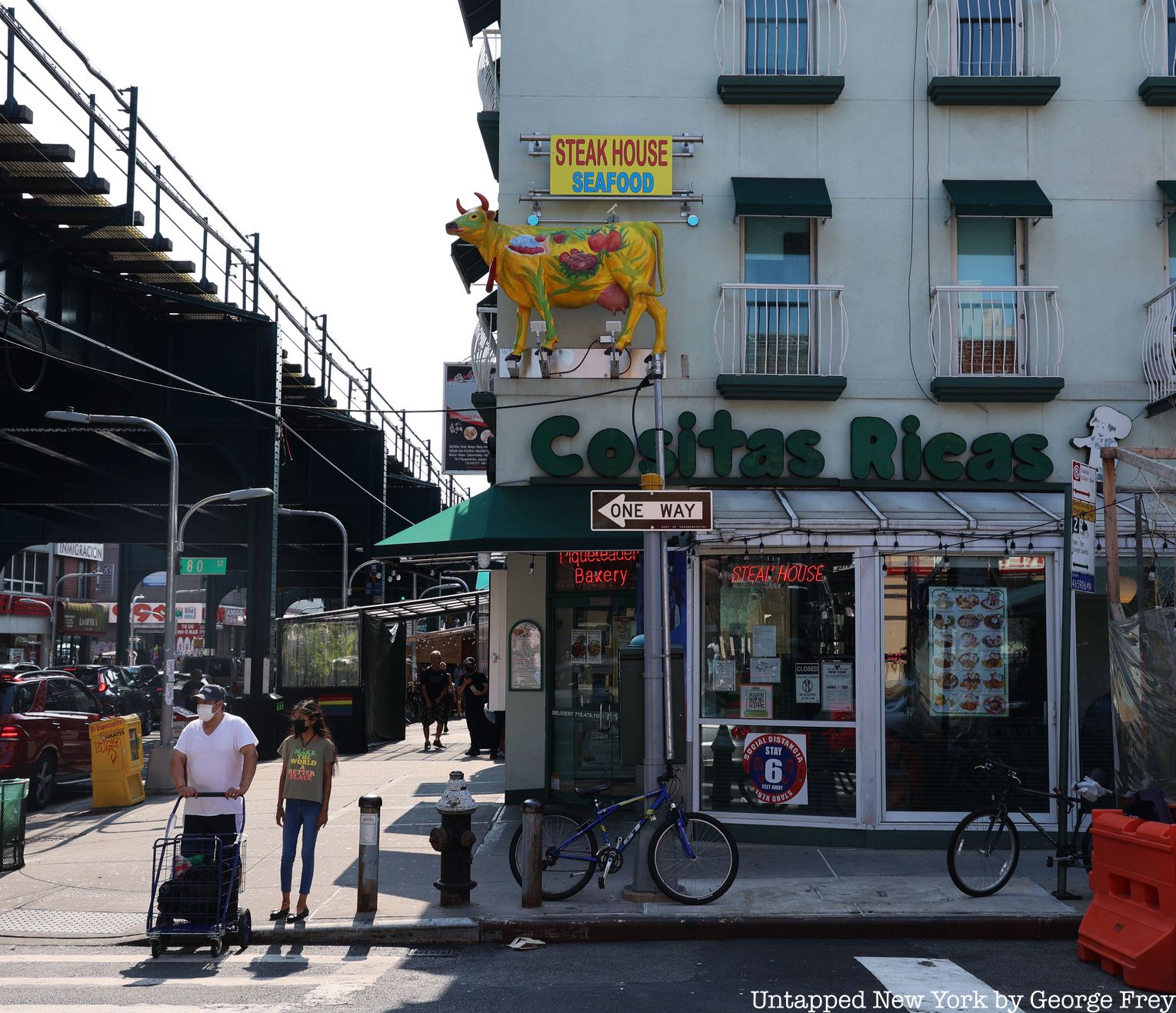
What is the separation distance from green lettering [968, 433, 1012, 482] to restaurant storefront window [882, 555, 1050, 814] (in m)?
1.45

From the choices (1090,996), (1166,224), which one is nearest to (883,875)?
(1090,996)

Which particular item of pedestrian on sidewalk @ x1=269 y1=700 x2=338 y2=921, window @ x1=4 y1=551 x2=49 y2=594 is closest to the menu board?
pedestrian on sidewalk @ x1=269 y1=700 x2=338 y2=921

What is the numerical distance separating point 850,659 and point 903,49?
7.37m

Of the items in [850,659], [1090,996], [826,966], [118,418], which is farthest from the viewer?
[118,418]

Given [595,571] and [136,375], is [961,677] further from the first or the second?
[136,375]

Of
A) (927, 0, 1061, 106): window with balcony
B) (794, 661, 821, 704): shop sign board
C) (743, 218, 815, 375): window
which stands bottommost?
(794, 661, 821, 704): shop sign board

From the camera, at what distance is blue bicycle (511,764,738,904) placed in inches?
402

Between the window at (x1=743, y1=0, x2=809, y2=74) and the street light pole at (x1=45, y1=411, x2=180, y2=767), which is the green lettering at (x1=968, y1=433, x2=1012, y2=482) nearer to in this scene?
the window at (x1=743, y1=0, x2=809, y2=74)

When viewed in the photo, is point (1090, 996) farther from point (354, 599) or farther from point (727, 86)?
point (354, 599)

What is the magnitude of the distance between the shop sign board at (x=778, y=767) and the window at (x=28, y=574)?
57.8 meters

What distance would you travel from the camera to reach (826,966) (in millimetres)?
8547

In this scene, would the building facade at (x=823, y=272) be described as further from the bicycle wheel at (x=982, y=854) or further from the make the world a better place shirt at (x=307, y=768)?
the make the world a better place shirt at (x=307, y=768)

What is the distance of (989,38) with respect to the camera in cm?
1509

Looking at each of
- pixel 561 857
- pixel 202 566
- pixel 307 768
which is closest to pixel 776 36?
pixel 561 857
